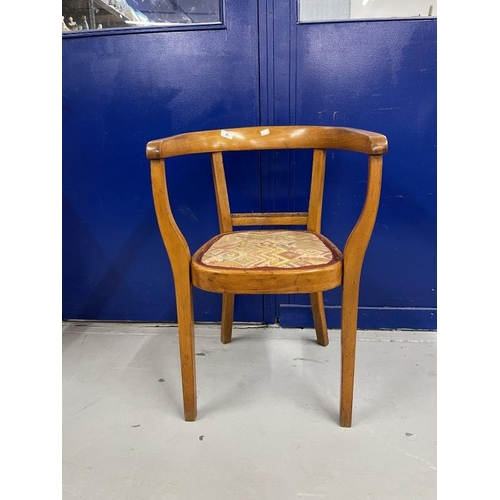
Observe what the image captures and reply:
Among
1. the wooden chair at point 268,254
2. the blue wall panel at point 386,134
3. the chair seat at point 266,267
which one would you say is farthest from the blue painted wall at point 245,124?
the chair seat at point 266,267

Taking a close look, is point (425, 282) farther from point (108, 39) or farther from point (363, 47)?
point (108, 39)

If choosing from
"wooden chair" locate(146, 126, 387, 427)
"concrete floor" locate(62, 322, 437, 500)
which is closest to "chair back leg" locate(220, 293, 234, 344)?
"concrete floor" locate(62, 322, 437, 500)

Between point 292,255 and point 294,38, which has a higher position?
point 294,38

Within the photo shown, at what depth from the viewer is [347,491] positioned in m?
0.90

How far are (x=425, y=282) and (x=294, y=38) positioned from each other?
101 centimetres

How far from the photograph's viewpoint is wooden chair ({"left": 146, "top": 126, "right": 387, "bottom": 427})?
3.23ft

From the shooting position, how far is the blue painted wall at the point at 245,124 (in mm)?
1472

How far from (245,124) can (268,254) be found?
2.16ft

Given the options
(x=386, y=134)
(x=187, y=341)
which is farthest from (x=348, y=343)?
(x=386, y=134)

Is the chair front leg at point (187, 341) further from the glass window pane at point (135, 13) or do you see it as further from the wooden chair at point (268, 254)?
the glass window pane at point (135, 13)

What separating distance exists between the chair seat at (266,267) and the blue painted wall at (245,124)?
0.50m

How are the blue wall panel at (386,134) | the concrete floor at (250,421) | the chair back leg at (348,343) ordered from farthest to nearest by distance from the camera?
the blue wall panel at (386,134)
the chair back leg at (348,343)
the concrete floor at (250,421)

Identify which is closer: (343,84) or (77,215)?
(343,84)

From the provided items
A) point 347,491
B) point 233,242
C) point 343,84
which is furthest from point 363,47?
point 347,491
